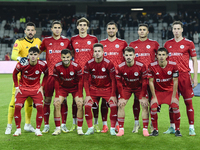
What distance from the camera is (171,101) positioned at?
5371mm

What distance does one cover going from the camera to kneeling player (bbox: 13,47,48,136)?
545cm

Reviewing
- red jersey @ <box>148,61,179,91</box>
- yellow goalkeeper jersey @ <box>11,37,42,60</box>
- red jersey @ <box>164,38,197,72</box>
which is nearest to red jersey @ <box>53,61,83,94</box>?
yellow goalkeeper jersey @ <box>11,37,42,60</box>

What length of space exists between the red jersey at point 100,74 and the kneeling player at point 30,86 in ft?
2.68

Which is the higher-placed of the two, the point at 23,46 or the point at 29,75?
the point at 23,46

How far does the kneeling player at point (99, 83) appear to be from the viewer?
5.51 metres

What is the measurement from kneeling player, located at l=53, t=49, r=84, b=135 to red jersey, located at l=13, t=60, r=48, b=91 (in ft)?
1.05

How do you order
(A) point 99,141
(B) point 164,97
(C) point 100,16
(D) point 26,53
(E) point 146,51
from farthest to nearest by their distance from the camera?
(C) point 100,16
(D) point 26,53
(E) point 146,51
(B) point 164,97
(A) point 99,141

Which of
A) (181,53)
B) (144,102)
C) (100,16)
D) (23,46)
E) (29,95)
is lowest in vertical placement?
(144,102)

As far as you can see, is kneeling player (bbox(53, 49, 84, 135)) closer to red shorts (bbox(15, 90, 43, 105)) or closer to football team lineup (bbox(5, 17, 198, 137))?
football team lineup (bbox(5, 17, 198, 137))

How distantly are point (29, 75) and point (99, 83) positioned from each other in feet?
4.36

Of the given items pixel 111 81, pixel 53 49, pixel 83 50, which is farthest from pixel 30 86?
pixel 111 81

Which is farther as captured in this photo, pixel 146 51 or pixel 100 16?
pixel 100 16

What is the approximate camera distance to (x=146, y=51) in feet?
19.2

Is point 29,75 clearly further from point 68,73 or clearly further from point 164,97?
point 164,97
